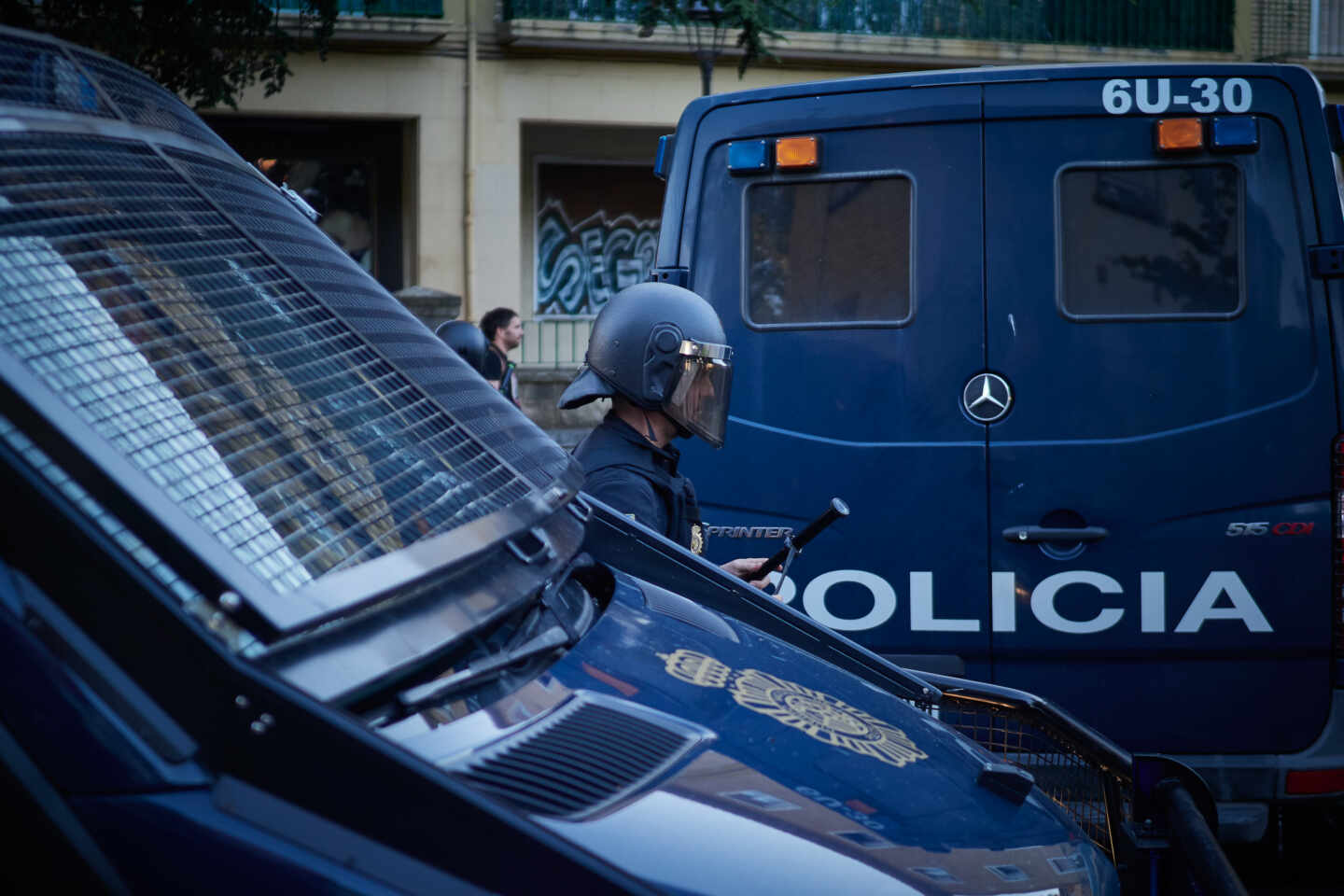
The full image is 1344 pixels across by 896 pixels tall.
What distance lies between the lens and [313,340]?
2.04 meters

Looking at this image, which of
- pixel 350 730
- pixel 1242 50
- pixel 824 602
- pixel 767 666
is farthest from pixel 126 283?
pixel 1242 50

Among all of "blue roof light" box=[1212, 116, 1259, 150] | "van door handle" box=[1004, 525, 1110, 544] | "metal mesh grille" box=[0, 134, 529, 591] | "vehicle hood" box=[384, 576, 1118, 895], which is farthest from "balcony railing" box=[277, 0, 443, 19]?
"vehicle hood" box=[384, 576, 1118, 895]

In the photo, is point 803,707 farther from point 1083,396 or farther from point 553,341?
point 553,341

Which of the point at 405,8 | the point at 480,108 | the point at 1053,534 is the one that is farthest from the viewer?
the point at 480,108

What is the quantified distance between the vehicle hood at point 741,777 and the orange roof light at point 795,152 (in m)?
2.42

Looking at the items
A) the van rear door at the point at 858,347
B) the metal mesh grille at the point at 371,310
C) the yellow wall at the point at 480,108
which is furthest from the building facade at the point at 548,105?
the metal mesh grille at the point at 371,310

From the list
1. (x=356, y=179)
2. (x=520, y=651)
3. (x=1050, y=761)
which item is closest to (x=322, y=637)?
(x=520, y=651)

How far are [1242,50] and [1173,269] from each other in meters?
16.6

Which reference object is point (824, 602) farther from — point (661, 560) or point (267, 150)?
point (267, 150)

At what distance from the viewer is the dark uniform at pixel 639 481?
3264mm

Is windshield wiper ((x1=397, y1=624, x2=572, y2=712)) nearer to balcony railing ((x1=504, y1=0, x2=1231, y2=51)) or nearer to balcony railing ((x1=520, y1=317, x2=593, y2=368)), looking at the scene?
balcony railing ((x1=520, y1=317, x2=593, y2=368))

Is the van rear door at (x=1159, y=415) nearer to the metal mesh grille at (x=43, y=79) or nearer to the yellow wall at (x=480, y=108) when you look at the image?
the metal mesh grille at (x=43, y=79)

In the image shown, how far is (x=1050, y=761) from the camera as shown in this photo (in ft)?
8.69

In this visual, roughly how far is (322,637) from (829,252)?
10.4 ft
